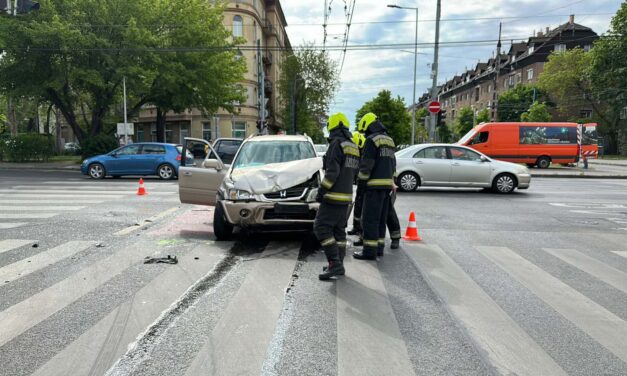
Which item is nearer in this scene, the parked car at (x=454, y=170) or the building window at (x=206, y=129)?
the parked car at (x=454, y=170)

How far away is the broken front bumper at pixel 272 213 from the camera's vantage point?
5.95 m

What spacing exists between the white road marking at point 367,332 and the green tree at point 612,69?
54.1 m

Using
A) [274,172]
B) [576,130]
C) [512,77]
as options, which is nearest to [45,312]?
[274,172]

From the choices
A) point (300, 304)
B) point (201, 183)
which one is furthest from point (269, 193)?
point (300, 304)

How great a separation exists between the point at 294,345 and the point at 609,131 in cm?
6097

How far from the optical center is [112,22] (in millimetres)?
23500

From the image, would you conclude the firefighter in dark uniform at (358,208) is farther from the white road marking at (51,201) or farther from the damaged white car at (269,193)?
the white road marking at (51,201)

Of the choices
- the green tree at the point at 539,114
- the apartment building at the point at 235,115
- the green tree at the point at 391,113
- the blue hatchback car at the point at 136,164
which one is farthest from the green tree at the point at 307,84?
the blue hatchback car at the point at 136,164

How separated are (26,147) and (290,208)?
25.1 meters

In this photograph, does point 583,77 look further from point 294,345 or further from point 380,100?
point 294,345

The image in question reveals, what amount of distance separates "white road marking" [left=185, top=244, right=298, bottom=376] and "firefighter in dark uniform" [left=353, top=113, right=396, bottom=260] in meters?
1.19

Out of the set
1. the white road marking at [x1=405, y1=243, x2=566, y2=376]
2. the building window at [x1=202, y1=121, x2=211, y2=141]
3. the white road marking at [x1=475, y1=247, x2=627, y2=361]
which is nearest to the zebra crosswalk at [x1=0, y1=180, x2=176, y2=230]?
the white road marking at [x1=405, y1=243, x2=566, y2=376]

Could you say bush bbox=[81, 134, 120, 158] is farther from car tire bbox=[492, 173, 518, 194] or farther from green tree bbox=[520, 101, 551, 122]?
green tree bbox=[520, 101, 551, 122]

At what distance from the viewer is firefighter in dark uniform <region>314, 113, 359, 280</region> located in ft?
15.8
